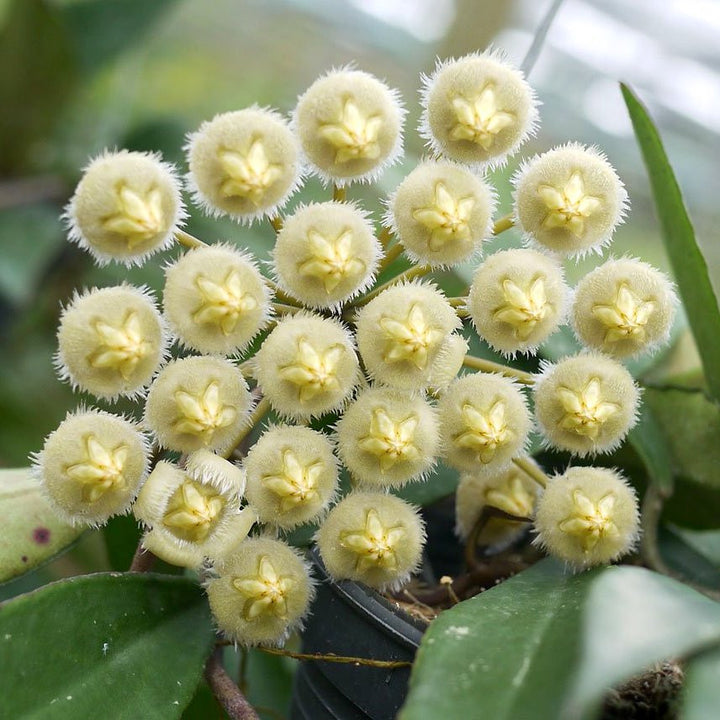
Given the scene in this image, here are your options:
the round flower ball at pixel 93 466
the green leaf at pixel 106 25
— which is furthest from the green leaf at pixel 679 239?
the green leaf at pixel 106 25

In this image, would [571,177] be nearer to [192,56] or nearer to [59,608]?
[59,608]

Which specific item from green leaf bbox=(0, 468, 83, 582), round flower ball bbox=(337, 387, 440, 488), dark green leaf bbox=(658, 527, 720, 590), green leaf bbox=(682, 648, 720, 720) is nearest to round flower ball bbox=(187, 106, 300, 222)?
round flower ball bbox=(337, 387, 440, 488)

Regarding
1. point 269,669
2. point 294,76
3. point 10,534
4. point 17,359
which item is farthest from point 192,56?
point 10,534

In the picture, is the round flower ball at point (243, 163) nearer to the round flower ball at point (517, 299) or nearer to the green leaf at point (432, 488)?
the round flower ball at point (517, 299)

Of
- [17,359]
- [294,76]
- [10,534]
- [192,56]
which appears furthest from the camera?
[294,76]

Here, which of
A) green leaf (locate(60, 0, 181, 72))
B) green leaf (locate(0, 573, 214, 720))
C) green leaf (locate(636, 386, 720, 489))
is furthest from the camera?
green leaf (locate(60, 0, 181, 72))

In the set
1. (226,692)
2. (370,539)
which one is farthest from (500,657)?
(226,692)

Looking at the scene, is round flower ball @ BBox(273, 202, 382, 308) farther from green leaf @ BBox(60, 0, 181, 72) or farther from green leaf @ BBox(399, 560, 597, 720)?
green leaf @ BBox(60, 0, 181, 72)
